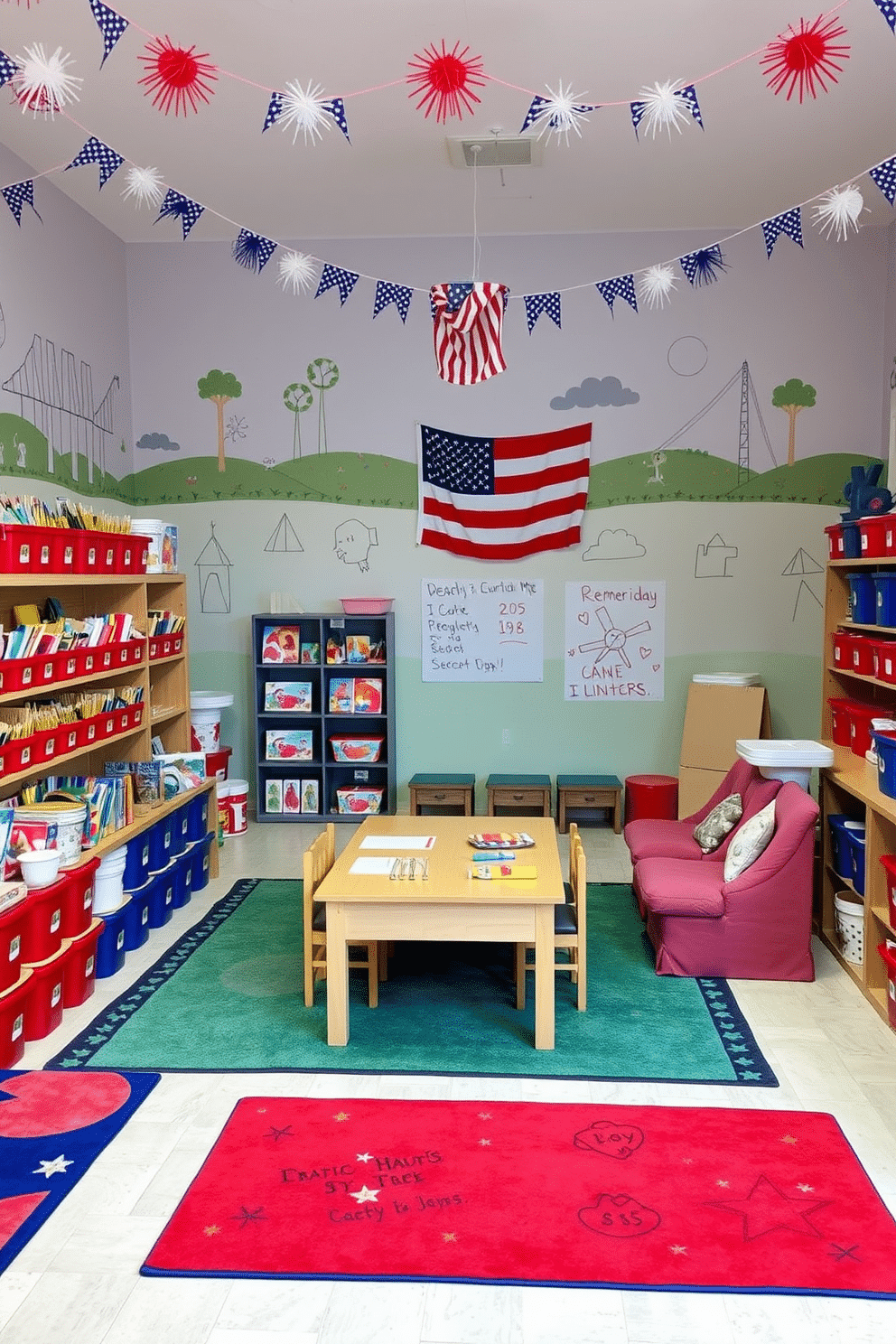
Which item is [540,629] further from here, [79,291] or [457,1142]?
[457,1142]

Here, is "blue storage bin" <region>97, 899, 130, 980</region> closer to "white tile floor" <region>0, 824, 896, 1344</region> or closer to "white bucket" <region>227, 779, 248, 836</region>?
"white tile floor" <region>0, 824, 896, 1344</region>

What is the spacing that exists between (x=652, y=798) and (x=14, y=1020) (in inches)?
171

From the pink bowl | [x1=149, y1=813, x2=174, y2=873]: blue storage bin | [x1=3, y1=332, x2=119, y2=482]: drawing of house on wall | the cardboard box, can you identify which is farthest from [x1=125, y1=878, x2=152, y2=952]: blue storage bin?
the cardboard box

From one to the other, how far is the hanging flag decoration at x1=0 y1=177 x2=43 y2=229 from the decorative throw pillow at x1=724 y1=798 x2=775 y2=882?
170 inches

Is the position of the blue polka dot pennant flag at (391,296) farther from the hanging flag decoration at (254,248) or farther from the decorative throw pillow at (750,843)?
the decorative throw pillow at (750,843)

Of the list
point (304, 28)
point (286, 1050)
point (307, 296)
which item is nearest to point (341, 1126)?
point (286, 1050)

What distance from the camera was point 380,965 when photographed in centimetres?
471

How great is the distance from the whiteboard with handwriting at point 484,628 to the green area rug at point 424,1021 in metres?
2.79

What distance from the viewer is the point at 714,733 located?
288 inches

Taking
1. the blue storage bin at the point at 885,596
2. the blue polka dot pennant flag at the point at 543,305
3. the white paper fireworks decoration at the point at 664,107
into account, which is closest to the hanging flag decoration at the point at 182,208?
the white paper fireworks decoration at the point at 664,107

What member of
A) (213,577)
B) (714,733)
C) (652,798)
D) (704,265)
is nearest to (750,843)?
(652,798)

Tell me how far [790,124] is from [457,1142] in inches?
200

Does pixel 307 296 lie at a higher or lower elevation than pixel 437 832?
higher

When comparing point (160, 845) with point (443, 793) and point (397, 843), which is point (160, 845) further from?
point (443, 793)
